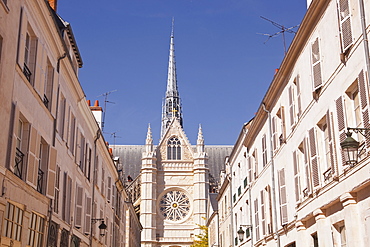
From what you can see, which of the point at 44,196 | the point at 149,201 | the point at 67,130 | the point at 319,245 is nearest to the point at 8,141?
the point at 44,196

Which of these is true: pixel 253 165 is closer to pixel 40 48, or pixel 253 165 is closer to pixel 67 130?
pixel 67 130

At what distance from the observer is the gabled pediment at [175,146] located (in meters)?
72.5

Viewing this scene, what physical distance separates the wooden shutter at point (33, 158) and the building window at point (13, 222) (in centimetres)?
92

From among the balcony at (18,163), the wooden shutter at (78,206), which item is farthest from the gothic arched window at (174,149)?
the balcony at (18,163)

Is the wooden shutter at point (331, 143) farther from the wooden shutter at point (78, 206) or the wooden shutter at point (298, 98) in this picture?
the wooden shutter at point (78, 206)

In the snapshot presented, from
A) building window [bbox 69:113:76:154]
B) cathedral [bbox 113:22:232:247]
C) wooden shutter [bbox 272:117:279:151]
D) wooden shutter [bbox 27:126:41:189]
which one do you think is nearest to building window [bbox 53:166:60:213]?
building window [bbox 69:113:76:154]

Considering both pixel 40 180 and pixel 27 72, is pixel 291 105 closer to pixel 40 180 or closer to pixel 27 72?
pixel 40 180

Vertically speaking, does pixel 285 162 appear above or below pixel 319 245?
above

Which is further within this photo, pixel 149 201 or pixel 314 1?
pixel 149 201

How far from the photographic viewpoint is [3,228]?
1122 centimetres

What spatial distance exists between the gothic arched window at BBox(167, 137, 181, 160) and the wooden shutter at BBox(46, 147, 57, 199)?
5702 centimetres

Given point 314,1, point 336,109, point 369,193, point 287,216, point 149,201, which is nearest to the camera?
point 369,193

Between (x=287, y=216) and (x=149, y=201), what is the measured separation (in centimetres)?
5108

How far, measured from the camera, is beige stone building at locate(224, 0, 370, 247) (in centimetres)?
1148
